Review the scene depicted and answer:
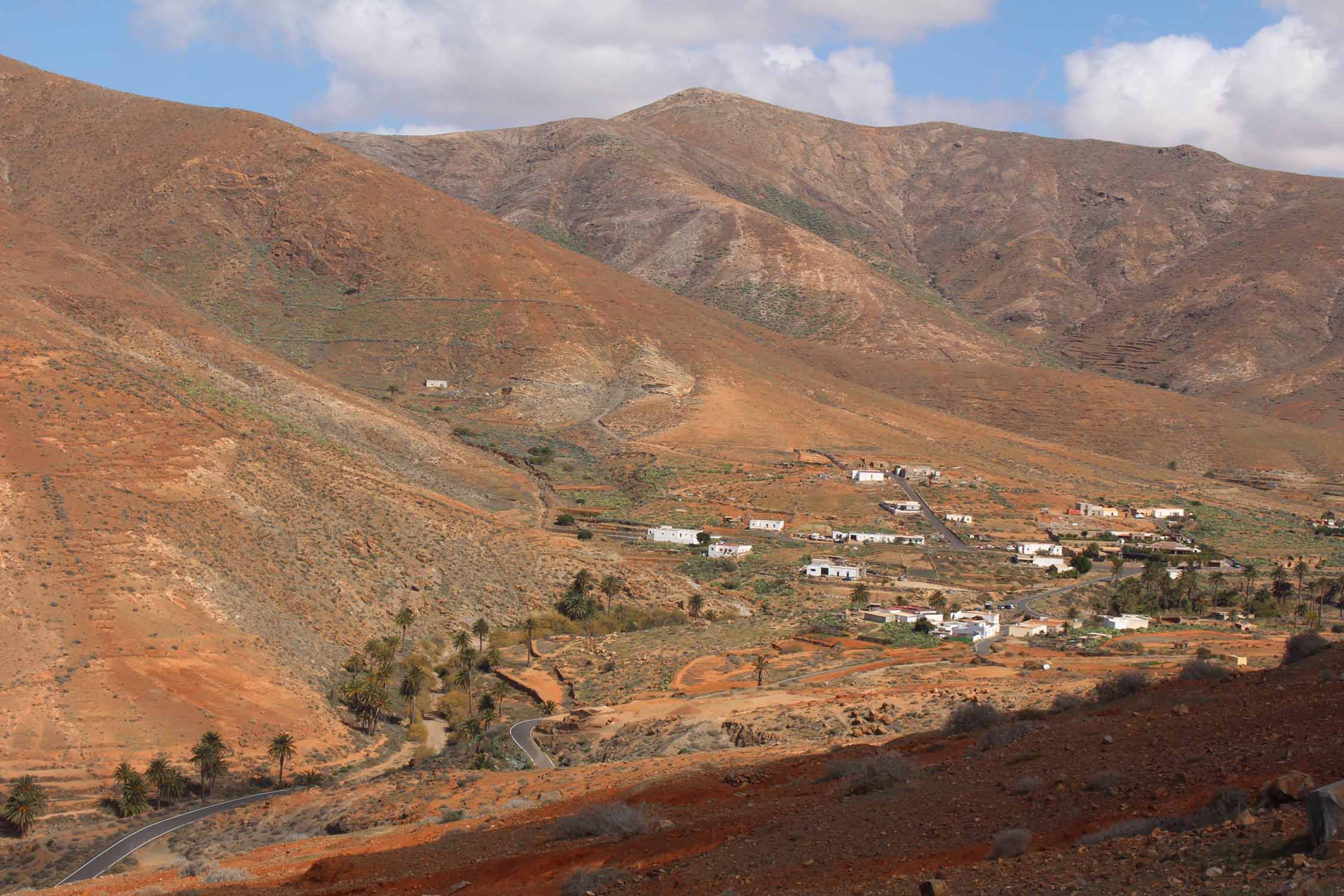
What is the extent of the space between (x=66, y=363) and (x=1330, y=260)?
627ft

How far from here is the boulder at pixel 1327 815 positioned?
9797 millimetres

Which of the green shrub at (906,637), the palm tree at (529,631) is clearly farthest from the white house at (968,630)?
the palm tree at (529,631)

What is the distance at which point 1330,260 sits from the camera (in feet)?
623

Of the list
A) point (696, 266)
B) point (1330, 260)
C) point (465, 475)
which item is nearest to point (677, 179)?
point (696, 266)

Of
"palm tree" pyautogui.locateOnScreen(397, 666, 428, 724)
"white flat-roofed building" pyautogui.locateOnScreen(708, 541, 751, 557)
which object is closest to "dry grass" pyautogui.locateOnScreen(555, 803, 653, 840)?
"palm tree" pyautogui.locateOnScreen(397, 666, 428, 724)

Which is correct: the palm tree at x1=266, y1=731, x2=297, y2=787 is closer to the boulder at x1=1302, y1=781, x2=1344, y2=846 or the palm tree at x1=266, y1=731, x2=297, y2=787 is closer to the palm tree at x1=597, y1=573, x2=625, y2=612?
the palm tree at x1=597, y1=573, x2=625, y2=612

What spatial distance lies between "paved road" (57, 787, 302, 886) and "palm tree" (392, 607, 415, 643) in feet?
47.2

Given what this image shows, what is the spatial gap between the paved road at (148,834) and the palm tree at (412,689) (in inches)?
323

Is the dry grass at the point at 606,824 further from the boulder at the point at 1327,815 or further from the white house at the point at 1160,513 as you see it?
the white house at the point at 1160,513

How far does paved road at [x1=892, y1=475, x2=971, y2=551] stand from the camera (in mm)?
76750

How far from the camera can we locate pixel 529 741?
34.9 meters

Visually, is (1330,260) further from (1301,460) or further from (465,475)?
(465,475)

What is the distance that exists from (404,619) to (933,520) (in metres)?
46.8

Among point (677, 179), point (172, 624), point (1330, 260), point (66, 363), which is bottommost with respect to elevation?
point (172, 624)
